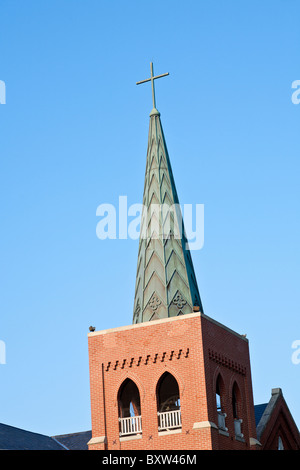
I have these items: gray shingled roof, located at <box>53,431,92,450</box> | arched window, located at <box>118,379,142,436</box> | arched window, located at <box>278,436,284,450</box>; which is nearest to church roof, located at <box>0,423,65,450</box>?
gray shingled roof, located at <box>53,431,92,450</box>

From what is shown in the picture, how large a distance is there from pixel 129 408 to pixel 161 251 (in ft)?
20.8

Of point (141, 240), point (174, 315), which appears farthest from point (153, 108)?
point (174, 315)

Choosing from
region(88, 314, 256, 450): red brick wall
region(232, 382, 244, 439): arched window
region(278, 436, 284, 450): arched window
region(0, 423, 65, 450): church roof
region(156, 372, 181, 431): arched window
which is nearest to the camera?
region(88, 314, 256, 450): red brick wall

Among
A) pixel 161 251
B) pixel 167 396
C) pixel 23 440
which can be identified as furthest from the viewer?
pixel 23 440

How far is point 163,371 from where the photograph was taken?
3906 centimetres

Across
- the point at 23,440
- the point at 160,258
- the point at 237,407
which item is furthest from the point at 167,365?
the point at 23,440

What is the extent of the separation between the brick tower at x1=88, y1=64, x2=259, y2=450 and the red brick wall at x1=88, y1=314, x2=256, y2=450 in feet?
0.12

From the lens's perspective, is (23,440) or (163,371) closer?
(163,371)

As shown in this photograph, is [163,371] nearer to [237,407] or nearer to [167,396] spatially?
[167,396]

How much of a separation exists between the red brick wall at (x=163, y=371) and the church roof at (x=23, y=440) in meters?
6.40

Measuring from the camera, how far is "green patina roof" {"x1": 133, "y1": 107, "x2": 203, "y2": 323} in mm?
40719

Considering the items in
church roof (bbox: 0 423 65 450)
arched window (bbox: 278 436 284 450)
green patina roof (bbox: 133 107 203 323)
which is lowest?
arched window (bbox: 278 436 284 450)

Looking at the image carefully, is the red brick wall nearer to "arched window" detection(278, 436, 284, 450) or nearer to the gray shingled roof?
"arched window" detection(278, 436, 284, 450)
